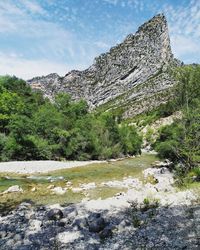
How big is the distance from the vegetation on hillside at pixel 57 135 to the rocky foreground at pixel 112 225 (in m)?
30.9

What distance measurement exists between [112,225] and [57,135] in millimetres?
39621

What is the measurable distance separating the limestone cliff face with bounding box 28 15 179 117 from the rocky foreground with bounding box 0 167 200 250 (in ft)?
505

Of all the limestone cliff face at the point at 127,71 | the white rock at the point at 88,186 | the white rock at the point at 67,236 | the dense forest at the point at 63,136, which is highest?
the limestone cliff face at the point at 127,71

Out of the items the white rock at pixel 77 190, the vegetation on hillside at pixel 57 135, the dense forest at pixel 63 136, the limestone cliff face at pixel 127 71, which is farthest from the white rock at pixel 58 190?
the limestone cliff face at pixel 127 71

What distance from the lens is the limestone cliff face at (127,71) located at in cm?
18125

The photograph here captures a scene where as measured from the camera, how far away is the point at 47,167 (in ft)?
123

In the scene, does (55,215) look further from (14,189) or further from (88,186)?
(88,186)

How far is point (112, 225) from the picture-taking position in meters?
12.7

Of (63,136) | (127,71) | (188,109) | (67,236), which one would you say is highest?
(127,71)

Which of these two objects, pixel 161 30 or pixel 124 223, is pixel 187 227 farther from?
pixel 161 30

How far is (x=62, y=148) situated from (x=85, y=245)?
40.5 m

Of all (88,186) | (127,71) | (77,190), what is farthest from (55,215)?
(127,71)

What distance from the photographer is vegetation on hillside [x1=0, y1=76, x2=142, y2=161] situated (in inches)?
1845

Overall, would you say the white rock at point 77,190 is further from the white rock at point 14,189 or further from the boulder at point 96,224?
the boulder at point 96,224
